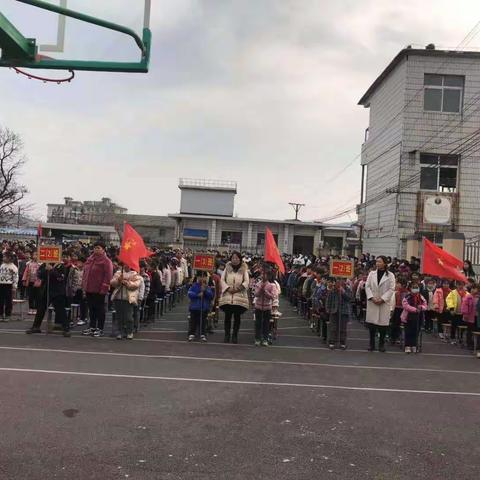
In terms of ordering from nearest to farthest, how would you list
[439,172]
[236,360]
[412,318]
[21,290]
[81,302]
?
[236,360] → [412,318] → [81,302] → [21,290] → [439,172]

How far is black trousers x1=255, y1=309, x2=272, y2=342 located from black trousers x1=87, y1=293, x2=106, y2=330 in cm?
346

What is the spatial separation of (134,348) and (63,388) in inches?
141

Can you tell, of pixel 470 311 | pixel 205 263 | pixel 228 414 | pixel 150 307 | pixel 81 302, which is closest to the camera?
pixel 228 414

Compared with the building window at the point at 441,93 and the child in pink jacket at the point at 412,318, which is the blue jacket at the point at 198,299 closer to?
the child in pink jacket at the point at 412,318

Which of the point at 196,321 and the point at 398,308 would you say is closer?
the point at 196,321

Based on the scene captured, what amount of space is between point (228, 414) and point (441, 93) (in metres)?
28.0

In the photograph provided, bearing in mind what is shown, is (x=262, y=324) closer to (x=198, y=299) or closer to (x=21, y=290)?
(x=198, y=299)

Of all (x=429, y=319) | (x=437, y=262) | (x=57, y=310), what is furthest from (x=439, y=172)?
(x=57, y=310)

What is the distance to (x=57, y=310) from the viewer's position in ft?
40.9

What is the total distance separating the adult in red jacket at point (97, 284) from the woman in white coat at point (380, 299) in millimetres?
5700

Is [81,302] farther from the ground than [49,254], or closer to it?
closer to it

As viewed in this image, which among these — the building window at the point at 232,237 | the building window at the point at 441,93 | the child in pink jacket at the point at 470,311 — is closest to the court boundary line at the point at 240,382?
the child in pink jacket at the point at 470,311

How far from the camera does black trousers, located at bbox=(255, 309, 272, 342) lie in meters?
12.3

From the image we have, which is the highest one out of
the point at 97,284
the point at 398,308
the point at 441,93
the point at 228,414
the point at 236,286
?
the point at 441,93
